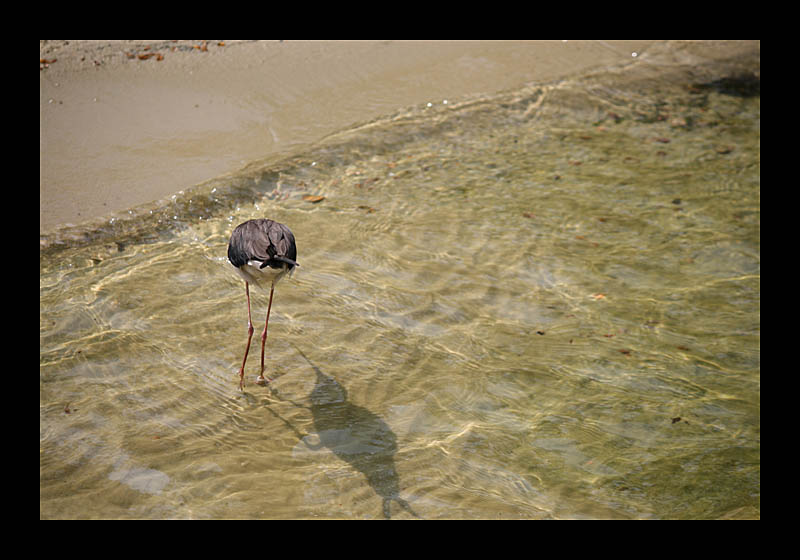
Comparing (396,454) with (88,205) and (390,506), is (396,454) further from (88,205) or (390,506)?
(88,205)

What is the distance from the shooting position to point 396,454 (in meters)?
4.29

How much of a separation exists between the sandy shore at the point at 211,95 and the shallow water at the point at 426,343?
1.45ft

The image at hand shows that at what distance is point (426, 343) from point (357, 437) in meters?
1.07

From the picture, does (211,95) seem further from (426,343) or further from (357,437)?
(357,437)

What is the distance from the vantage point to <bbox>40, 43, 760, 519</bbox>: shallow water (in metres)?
4.07

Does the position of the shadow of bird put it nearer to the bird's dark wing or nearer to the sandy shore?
the bird's dark wing

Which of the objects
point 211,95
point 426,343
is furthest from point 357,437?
point 211,95

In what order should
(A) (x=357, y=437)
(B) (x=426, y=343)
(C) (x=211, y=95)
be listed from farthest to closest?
(C) (x=211, y=95)
(B) (x=426, y=343)
(A) (x=357, y=437)

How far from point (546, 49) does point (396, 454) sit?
717 cm

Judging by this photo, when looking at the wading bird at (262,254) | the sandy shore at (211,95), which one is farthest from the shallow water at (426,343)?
the wading bird at (262,254)

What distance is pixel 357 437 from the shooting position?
440 centimetres

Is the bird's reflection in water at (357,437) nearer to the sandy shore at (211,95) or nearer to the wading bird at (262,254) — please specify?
the wading bird at (262,254)

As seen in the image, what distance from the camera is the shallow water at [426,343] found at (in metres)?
4.07
